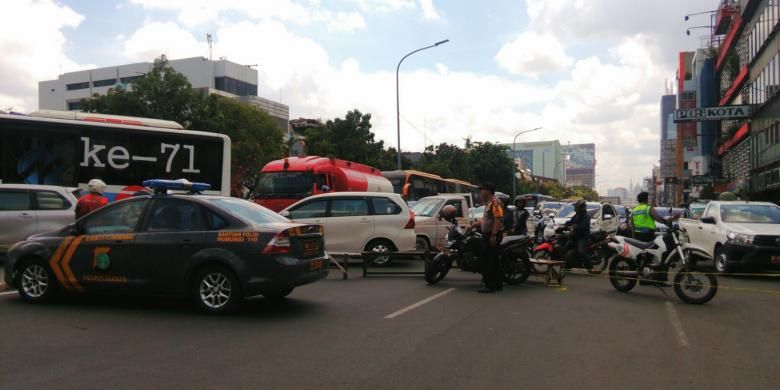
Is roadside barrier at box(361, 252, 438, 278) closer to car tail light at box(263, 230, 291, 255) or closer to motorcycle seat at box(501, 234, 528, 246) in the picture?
motorcycle seat at box(501, 234, 528, 246)

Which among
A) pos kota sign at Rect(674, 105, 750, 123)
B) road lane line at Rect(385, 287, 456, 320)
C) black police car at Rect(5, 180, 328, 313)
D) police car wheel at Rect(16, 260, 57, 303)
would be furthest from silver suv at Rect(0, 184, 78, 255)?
pos kota sign at Rect(674, 105, 750, 123)

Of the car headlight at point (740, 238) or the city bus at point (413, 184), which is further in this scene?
the city bus at point (413, 184)

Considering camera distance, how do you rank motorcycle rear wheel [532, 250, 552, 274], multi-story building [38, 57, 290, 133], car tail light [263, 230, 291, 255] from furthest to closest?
1. multi-story building [38, 57, 290, 133]
2. motorcycle rear wheel [532, 250, 552, 274]
3. car tail light [263, 230, 291, 255]

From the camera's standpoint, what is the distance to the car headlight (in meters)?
12.1

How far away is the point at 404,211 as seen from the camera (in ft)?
43.3

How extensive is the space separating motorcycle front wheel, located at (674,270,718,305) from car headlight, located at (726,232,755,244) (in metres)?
4.00

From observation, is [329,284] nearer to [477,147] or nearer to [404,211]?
[404,211]

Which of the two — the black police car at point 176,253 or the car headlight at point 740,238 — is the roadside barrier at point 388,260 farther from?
the car headlight at point 740,238

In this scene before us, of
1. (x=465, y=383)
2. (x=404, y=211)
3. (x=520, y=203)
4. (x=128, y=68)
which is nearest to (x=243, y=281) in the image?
(x=465, y=383)

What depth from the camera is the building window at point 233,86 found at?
258 ft

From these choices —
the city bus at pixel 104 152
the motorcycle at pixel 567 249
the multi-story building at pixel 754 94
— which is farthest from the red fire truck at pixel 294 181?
the multi-story building at pixel 754 94

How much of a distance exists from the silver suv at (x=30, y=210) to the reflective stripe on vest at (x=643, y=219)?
10.8 metres

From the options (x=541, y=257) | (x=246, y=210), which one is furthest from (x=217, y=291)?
(x=541, y=257)

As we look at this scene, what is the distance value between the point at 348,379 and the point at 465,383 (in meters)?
0.95
